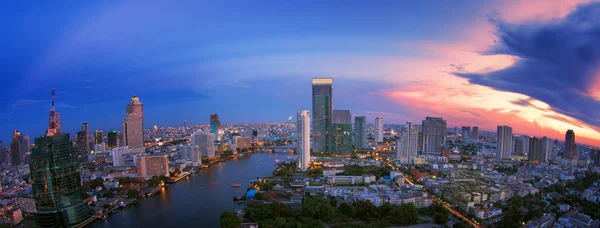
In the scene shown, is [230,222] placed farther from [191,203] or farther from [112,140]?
[112,140]

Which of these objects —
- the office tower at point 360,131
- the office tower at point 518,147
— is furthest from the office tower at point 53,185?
the office tower at point 518,147

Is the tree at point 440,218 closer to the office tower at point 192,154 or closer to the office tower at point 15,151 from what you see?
the office tower at point 192,154

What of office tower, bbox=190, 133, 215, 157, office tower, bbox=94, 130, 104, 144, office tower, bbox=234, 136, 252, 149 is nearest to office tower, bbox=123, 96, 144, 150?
office tower, bbox=94, 130, 104, 144

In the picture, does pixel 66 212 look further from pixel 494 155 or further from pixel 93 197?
pixel 494 155

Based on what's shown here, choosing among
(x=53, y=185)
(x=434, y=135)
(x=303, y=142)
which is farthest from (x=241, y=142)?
(x=53, y=185)

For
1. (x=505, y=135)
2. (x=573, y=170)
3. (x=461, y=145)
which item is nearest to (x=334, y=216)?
(x=573, y=170)
